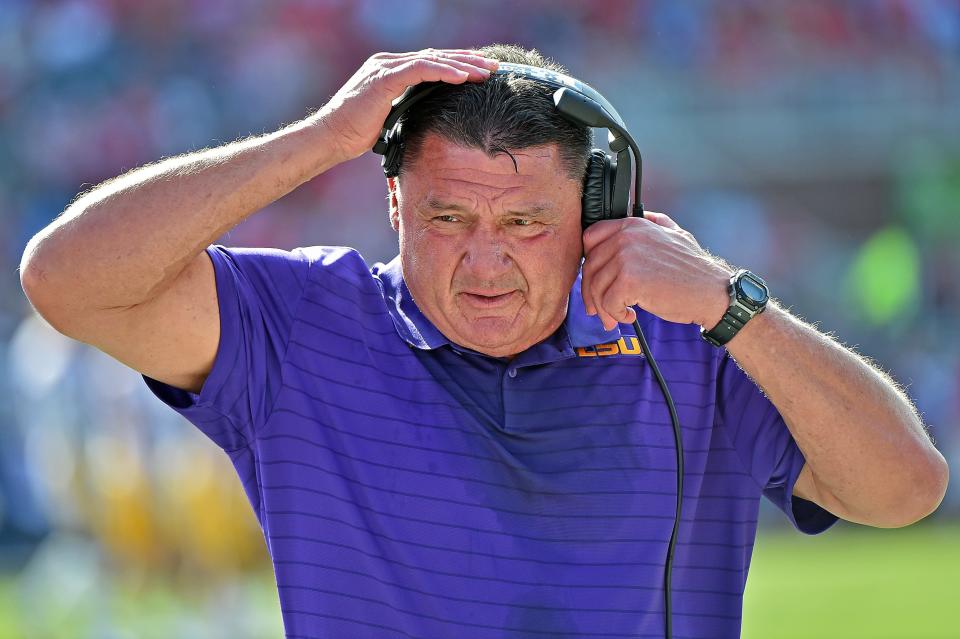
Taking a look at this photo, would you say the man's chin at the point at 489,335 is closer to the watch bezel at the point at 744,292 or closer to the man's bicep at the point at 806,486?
the watch bezel at the point at 744,292

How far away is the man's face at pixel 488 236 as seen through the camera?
2490mm

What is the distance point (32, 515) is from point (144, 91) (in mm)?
4431

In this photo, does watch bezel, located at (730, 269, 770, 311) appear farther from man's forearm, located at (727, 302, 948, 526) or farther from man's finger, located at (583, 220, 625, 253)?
man's finger, located at (583, 220, 625, 253)

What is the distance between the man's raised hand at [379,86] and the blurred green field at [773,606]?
541 cm

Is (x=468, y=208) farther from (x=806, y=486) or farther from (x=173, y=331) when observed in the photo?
(x=806, y=486)

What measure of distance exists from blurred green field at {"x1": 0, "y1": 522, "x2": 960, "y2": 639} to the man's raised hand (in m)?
5.41

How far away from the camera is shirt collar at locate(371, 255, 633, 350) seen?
259cm

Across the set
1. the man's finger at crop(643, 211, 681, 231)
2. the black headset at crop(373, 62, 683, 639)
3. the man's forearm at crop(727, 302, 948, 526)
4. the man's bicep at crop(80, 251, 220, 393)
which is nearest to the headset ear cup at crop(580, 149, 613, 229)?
the black headset at crop(373, 62, 683, 639)

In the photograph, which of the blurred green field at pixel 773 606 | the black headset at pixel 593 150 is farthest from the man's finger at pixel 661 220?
the blurred green field at pixel 773 606

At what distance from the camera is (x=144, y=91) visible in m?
13.7

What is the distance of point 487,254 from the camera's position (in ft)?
8.16

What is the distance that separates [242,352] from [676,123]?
1215 cm

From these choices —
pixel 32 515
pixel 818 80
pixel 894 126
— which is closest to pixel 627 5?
pixel 818 80

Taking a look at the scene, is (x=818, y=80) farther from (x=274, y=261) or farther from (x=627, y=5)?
(x=274, y=261)
